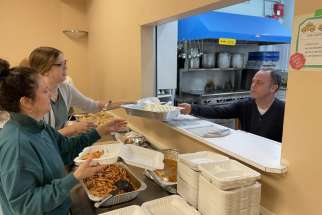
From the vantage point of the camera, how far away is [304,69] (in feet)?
2.83

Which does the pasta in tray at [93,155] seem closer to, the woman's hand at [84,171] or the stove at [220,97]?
the woman's hand at [84,171]

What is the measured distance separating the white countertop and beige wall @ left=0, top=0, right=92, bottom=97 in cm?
283

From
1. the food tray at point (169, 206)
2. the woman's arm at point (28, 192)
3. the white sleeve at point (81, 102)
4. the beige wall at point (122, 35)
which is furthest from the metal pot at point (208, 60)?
the woman's arm at point (28, 192)

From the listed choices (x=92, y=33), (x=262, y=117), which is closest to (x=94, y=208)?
(x=262, y=117)

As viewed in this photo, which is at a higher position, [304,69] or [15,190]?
[304,69]

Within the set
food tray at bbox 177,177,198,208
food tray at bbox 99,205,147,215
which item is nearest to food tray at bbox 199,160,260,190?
food tray at bbox 177,177,198,208

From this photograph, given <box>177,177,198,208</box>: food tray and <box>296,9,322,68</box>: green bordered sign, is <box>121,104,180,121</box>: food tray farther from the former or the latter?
<box>296,9,322,68</box>: green bordered sign

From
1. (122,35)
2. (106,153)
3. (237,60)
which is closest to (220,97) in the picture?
(237,60)

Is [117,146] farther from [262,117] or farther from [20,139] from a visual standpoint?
[262,117]

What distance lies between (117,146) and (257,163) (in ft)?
3.07

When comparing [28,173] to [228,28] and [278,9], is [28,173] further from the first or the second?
[278,9]

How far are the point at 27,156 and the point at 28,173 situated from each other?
0.06 metres

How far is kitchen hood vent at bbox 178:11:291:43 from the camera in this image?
244cm

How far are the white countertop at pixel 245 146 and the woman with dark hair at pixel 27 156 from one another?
0.59 meters
